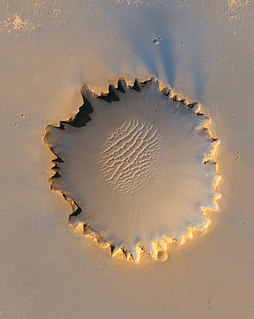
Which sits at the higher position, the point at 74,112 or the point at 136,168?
the point at 74,112

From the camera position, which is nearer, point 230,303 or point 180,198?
point 180,198

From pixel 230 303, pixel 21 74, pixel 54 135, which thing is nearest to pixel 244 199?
pixel 230 303

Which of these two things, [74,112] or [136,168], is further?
[74,112]

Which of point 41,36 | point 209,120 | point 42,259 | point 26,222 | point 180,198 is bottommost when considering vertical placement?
point 42,259

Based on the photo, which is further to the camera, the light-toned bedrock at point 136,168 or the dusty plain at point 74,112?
the dusty plain at point 74,112

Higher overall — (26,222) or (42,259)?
(26,222)

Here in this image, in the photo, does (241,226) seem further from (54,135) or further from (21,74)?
(21,74)

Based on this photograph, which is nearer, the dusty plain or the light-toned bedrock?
the light-toned bedrock
